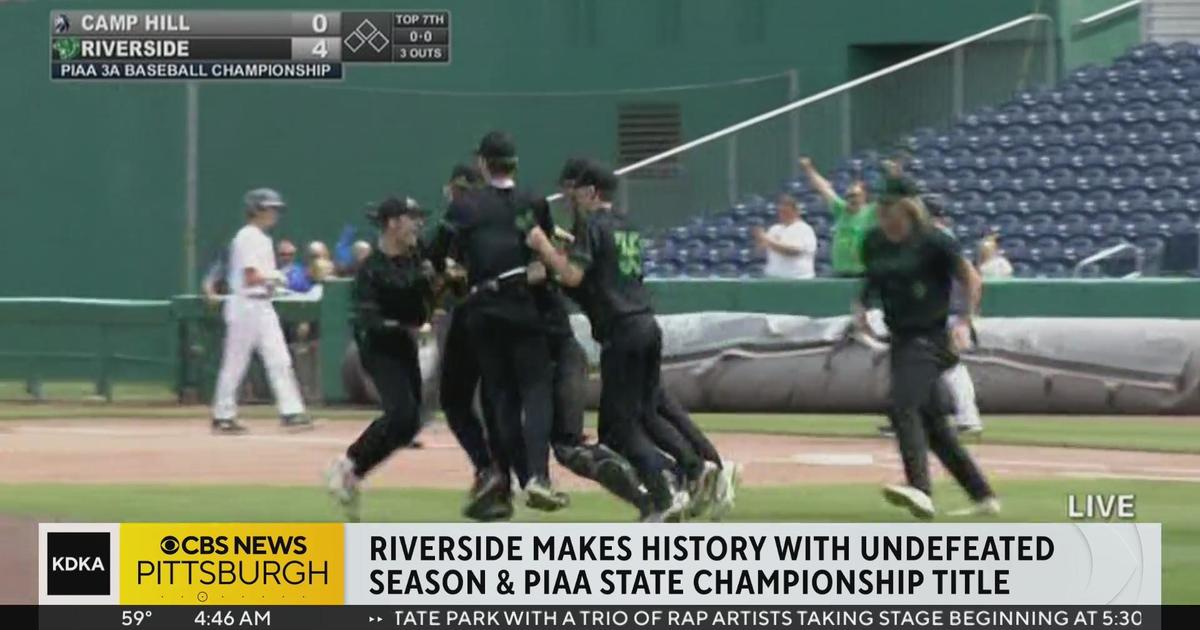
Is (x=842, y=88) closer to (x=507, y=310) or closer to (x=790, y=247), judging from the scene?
(x=790, y=247)

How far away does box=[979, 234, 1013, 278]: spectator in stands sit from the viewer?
92.9 ft

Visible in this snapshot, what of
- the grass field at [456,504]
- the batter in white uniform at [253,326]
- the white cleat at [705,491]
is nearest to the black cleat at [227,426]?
the batter in white uniform at [253,326]

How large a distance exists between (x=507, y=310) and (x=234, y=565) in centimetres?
357

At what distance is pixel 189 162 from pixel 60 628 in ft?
84.2

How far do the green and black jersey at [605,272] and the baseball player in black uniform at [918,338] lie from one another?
1321mm

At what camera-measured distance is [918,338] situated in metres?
15.2

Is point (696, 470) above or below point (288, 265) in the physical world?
below

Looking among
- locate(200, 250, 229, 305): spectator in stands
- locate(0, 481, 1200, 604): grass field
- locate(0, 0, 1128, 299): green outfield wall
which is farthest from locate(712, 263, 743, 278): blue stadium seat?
locate(0, 481, 1200, 604): grass field

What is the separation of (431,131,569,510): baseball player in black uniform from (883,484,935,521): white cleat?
177cm

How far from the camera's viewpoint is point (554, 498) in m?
15.2

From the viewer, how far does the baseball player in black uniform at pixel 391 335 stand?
1538 centimetres

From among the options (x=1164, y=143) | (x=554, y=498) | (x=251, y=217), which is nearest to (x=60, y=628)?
(x=554, y=498)

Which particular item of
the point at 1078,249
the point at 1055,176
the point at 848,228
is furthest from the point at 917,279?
the point at 1055,176

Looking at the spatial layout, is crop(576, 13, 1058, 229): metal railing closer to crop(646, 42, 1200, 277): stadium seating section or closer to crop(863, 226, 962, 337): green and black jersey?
crop(646, 42, 1200, 277): stadium seating section
